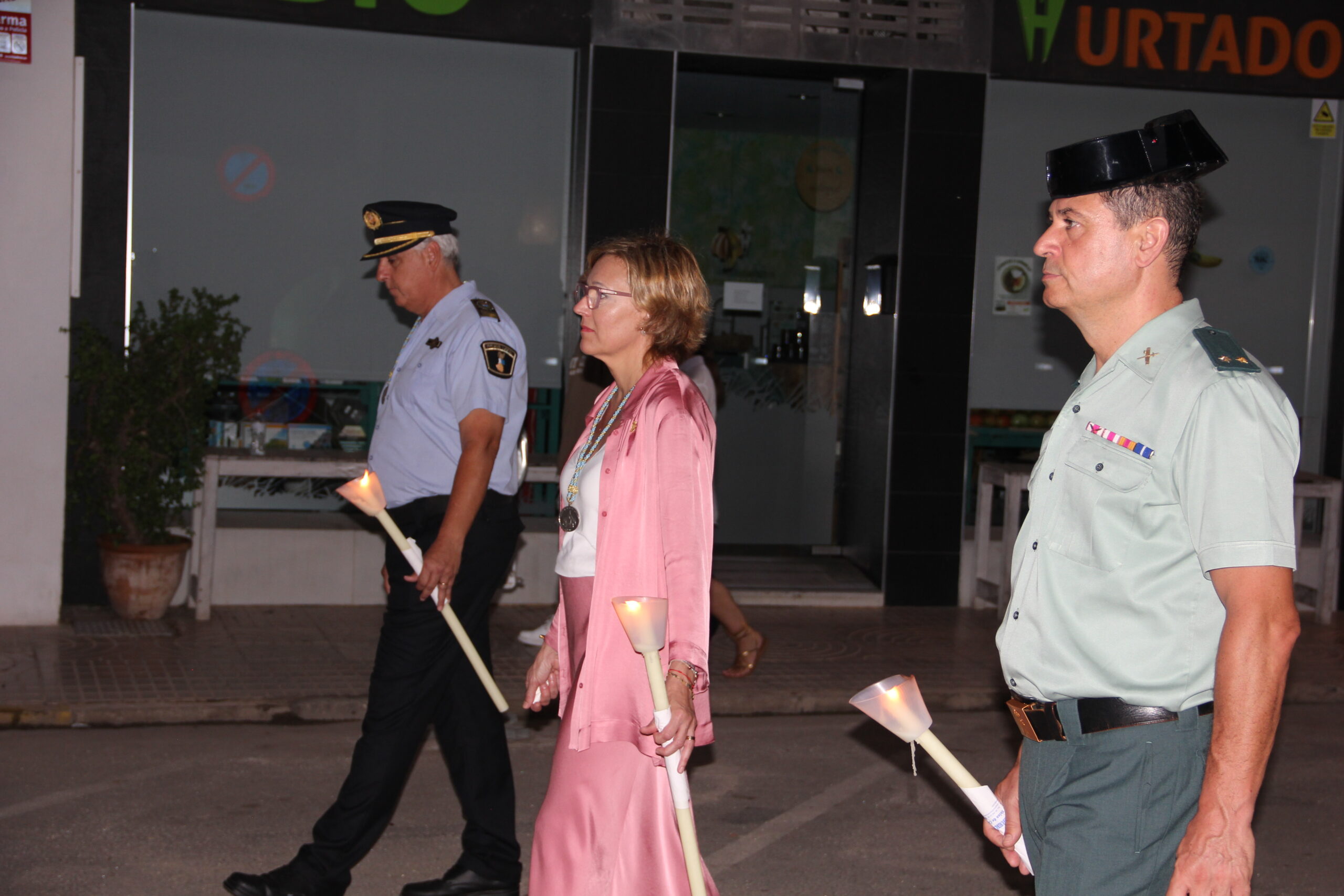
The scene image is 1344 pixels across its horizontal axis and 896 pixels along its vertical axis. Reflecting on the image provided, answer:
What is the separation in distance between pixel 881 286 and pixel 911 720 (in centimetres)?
742

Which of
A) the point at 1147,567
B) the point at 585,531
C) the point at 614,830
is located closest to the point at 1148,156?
the point at 1147,567

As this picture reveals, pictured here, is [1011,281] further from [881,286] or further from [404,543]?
[404,543]

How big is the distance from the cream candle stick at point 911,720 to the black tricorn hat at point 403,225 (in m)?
2.60

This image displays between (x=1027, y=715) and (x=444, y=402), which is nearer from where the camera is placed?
(x=1027, y=715)

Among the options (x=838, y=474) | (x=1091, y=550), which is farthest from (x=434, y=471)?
(x=838, y=474)

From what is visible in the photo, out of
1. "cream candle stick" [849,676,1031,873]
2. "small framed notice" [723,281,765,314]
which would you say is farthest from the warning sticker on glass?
"cream candle stick" [849,676,1031,873]

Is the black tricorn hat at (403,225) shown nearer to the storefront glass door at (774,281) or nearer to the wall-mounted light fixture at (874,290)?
the wall-mounted light fixture at (874,290)

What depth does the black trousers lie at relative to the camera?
4023 millimetres

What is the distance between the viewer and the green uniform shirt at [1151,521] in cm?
214

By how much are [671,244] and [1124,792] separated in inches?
65.7

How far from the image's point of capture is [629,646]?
2.99m

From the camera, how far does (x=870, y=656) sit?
7.86m

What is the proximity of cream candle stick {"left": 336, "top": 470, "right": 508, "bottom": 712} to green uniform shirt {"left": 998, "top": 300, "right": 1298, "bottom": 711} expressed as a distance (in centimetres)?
184

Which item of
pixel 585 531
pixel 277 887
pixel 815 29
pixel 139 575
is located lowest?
pixel 277 887
